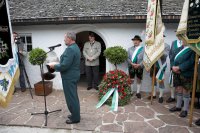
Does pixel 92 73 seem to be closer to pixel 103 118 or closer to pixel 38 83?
pixel 38 83

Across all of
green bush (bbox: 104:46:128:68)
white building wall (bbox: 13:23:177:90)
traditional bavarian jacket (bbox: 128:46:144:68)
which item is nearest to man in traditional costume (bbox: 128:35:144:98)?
traditional bavarian jacket (bbox: 128:46:144:68)

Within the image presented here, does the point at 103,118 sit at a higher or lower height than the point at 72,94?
lower

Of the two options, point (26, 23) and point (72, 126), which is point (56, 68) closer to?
point (72, 126)

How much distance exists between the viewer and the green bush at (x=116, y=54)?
645 centimetres

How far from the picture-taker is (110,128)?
15.0 ft

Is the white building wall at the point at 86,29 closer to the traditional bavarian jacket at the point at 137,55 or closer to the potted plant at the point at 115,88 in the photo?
the traditional bavarian jacket at the point at 137,55

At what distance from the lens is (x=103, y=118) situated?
16.6 feet

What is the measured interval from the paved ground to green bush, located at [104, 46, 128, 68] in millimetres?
1280

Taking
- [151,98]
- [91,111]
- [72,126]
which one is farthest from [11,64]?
[151,98]

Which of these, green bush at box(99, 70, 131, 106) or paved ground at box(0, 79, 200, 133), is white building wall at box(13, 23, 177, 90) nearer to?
green bush at box(99, 70, 131, 106)

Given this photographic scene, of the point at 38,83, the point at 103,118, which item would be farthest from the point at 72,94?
the point at 38,83

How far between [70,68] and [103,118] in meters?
1.54

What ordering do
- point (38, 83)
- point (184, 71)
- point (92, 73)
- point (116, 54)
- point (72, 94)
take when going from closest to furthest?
1. point (72, 94)
2. point (184, 71)
3. point (116, 54)
4. point (38, 83)
5. point (92, 73)

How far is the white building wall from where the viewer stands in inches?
271
